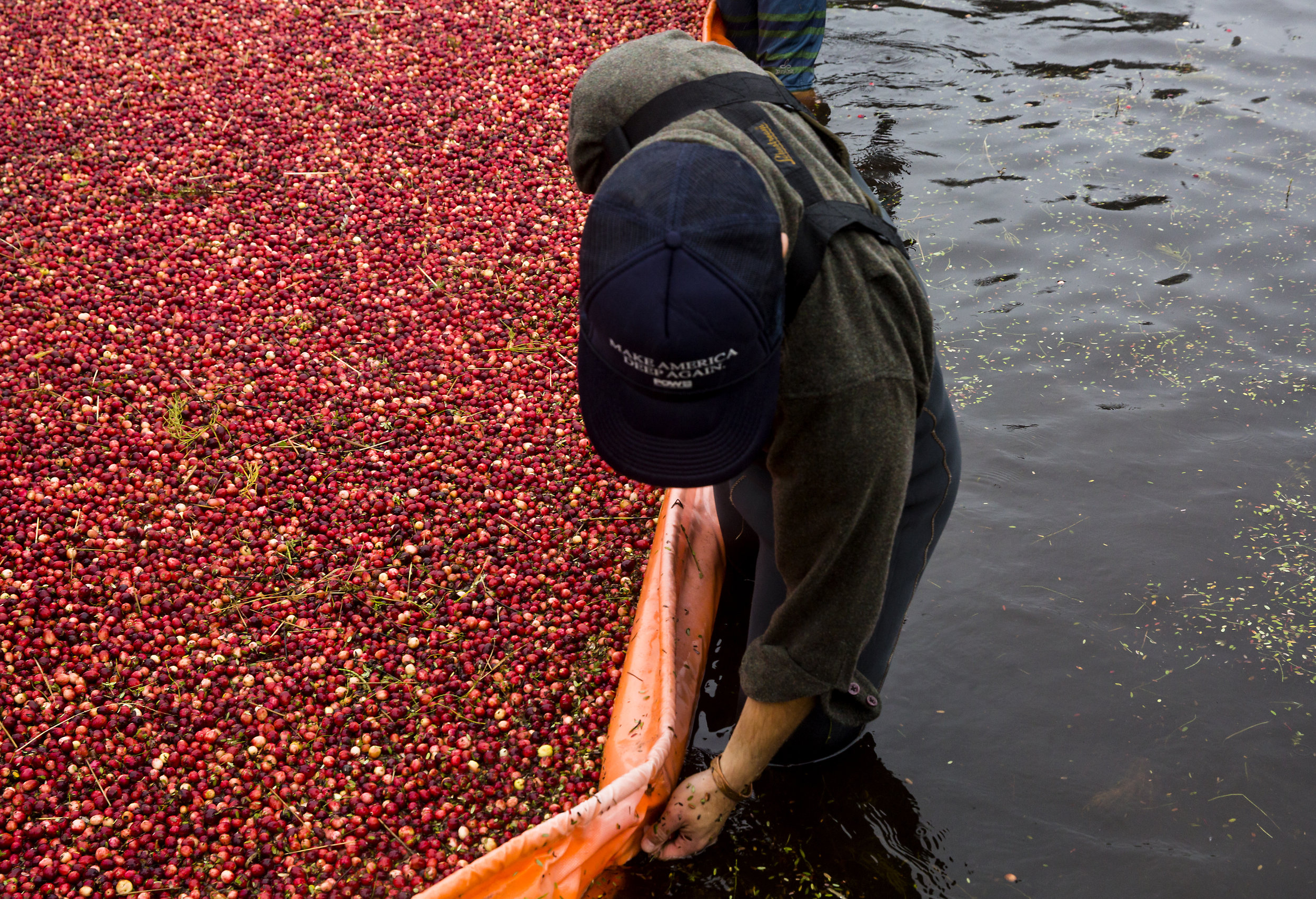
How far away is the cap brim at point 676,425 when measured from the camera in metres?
1.33

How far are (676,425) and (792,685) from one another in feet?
2.23

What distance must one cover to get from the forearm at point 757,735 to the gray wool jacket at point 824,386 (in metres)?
0.08

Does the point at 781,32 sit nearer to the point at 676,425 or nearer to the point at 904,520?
the point at 904,520

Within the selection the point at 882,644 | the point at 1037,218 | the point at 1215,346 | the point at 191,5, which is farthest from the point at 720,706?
the point at 191,5

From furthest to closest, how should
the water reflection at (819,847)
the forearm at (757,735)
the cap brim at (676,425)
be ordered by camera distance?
the water reflection at (819,847) → the forearm at (757,735) → the cap brim at (676,425)

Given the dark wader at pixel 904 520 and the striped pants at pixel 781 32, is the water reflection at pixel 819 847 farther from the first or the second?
the striped pants at pixel 781 32

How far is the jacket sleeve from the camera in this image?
Result: 143cm

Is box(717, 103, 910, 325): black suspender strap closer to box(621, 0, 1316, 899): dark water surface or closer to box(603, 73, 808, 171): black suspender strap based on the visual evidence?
box(603, 73, 808, 171): black suspender strap

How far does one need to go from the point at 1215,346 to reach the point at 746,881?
3069mm

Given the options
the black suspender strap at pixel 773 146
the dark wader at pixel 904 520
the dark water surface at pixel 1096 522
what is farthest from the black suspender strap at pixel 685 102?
the dark water surface at pixel 1096 522

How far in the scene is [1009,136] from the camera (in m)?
5.08

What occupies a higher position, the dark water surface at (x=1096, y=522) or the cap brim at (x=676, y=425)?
the cap brim at (x=676, y=425)

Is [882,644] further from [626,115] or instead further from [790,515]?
Answer: [626,115]

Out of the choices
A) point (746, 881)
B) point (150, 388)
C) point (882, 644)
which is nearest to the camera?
point (882, 644)
